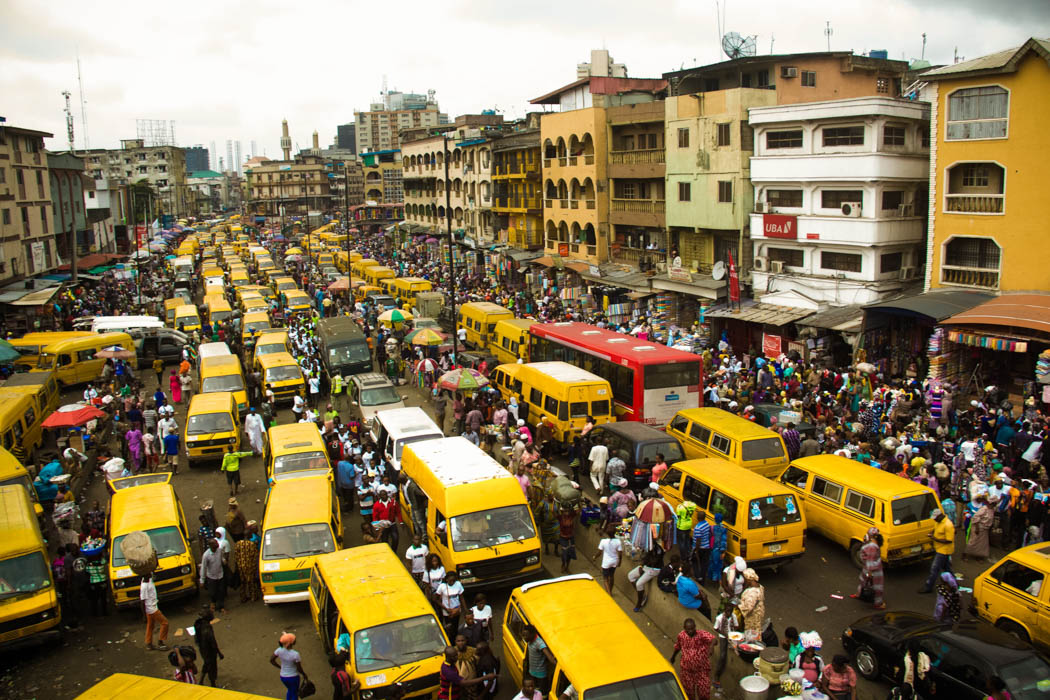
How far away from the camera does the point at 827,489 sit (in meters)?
14.9

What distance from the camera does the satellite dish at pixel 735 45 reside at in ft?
122

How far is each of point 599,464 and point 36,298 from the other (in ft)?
101

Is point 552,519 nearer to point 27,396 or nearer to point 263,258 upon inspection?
point 27,396

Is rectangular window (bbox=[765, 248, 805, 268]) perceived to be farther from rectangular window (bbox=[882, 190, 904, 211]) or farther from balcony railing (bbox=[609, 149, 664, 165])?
balcony railing (bbox=[609, 149, 664, 165])

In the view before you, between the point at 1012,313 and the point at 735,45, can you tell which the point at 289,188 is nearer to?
the point at 735,45

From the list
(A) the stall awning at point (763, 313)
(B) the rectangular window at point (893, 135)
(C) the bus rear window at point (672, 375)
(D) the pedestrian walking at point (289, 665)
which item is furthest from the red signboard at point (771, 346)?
(D) the pedestrian walking at point (289, 665)

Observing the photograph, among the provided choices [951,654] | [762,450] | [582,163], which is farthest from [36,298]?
[951,654]

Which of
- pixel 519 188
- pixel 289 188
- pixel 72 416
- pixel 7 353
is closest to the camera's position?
pixel 72 416

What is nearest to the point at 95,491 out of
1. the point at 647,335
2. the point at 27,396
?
the point at 27,396

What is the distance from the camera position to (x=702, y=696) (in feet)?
Answer: 33.7

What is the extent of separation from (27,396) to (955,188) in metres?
27.8

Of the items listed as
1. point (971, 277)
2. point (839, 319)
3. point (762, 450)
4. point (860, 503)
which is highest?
point (971, 277)

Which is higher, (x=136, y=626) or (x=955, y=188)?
(x=955, y=188)

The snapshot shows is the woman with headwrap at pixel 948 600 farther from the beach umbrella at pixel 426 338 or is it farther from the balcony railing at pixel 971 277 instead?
the beach umbrella at pixel 426 338
